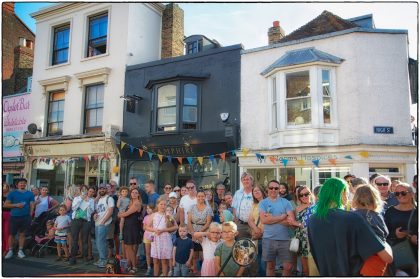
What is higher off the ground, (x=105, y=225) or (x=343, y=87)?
(x=343, y=87)

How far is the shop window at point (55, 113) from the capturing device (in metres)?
14.4

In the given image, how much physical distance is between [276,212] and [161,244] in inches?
87.0

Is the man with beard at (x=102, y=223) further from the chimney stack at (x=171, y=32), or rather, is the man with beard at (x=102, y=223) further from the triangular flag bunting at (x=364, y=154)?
the chimney stack at (x=171, y=32)

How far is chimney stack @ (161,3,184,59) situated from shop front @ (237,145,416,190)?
584cm

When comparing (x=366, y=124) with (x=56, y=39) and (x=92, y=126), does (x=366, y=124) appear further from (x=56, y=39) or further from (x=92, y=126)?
(x=56, y=39)

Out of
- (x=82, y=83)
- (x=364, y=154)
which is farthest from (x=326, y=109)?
(x=82, y=83)

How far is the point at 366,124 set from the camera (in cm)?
935

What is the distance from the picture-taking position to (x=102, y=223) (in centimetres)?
741

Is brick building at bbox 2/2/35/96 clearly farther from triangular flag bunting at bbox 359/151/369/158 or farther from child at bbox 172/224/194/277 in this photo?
triangular flag bunting at bbox 359/151/369/158

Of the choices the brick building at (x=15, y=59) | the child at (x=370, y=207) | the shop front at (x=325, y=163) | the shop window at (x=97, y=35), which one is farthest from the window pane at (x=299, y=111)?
the brick building at (x=15, y=59)

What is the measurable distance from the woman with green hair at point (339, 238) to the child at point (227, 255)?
5.80 feet

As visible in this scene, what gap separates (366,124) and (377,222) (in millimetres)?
6820

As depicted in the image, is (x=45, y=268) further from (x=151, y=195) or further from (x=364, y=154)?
(x=364, y=154)

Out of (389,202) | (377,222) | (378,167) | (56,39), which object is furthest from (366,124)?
(56,39)
